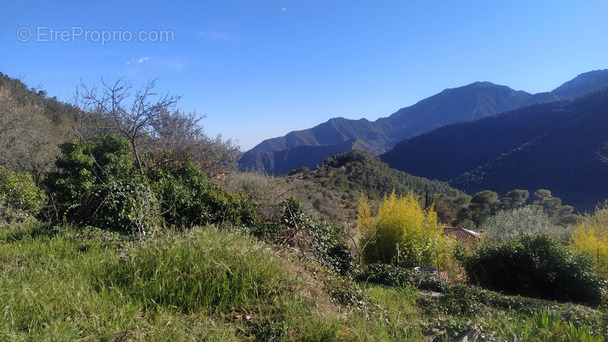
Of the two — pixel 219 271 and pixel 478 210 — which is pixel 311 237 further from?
pixel 478 210

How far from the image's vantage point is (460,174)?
7444 cm

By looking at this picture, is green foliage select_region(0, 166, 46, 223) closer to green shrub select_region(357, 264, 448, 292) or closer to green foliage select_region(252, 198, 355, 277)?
green foliage select_region(252, 198, 355, 277)

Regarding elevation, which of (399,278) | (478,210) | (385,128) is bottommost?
(478,210)

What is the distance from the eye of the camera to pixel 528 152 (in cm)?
6322

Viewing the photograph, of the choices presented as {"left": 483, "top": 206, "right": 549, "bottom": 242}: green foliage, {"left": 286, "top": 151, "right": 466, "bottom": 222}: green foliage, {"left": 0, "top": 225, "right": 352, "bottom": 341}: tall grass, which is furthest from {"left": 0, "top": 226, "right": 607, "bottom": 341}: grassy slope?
{"left": 286, "top": 151, "right": 466, "bottom": 222}: green foliage

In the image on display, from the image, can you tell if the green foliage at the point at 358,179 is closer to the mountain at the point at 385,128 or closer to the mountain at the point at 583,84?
the mountain at the point at 385,128

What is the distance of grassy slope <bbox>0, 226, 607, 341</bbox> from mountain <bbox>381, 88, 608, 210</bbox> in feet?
183

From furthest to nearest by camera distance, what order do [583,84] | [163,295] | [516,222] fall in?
[583,84] < [516,222] < [163,295]

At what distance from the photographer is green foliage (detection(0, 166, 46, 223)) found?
17.4ft

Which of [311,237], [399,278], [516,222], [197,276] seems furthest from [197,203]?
[516,222]

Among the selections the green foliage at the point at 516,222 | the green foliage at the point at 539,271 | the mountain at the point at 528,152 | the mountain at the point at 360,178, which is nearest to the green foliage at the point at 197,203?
the green foliage at the point at 539,271

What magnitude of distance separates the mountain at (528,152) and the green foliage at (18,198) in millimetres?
57756

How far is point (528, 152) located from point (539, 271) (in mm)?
69354

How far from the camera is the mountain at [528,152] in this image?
51000mm
